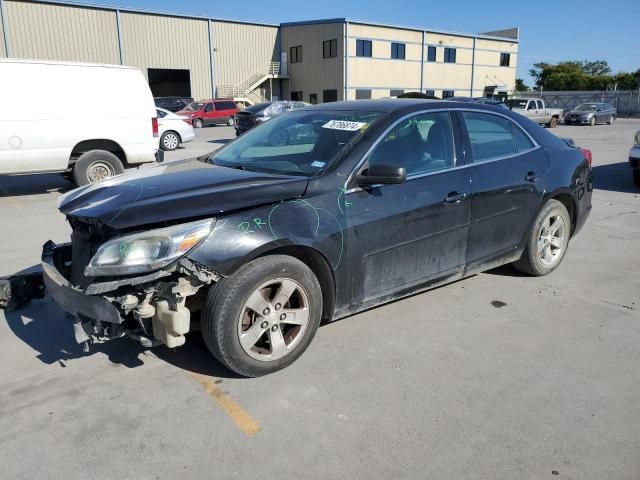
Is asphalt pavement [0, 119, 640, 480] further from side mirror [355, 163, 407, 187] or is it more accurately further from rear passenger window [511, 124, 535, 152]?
rear passenger window [511, 124, 535, 152]

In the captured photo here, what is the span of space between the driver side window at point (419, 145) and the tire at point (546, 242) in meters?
1.33

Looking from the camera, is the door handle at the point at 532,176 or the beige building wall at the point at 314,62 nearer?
the door handle at the point at 532,176

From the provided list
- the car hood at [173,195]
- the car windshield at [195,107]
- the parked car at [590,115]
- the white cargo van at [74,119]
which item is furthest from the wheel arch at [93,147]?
the parked car at [590,115]

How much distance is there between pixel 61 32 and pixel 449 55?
3322cm

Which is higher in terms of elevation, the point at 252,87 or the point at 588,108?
the point at 252,87

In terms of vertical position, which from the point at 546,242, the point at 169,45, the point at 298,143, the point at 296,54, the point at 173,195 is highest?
the point at 169,45

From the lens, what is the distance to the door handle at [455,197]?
4.00m

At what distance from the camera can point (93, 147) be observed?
9852mm

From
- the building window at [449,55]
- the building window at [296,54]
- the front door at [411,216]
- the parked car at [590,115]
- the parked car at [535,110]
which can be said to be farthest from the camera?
the building window at [449,55]

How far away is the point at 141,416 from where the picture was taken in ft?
9.66

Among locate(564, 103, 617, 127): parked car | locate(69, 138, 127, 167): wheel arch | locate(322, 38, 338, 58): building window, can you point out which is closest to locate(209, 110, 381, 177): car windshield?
locate(69, 138, 127, 167): wheel arch

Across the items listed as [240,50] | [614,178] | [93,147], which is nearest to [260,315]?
[93,147]

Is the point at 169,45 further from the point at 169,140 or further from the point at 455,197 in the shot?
the point at 455,197

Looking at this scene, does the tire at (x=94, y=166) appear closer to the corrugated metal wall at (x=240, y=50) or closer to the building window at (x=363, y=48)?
the corrugated metal wall at (x=240, y=50)
